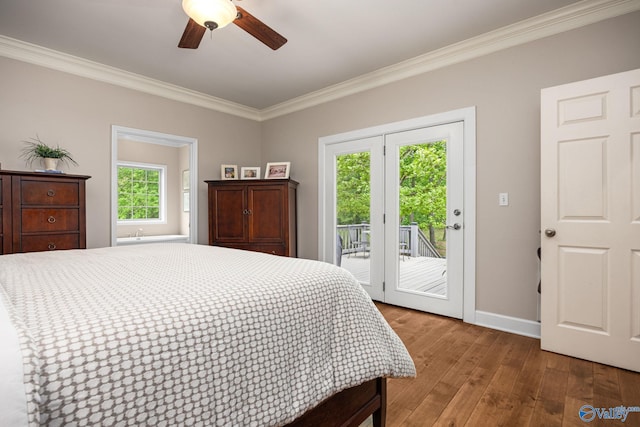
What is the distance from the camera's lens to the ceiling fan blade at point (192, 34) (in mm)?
1997

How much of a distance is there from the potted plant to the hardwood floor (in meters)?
3.30

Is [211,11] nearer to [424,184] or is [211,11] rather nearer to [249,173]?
[424,184]

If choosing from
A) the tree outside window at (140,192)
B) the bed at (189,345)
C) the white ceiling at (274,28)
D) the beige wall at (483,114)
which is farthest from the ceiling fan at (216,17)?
the tree outside window at (140,192)

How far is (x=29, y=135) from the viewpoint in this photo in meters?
2.85

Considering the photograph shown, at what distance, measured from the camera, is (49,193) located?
254 cm

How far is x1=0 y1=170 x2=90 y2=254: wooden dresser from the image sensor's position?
2.36 meters

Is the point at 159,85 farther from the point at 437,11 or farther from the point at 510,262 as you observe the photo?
the point at 510,262

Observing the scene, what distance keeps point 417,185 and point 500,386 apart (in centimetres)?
192

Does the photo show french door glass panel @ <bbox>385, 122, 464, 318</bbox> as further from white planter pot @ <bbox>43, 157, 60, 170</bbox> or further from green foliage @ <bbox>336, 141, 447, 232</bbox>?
white planter pot @ <bbox>43, 157, 60, 170</bbox>

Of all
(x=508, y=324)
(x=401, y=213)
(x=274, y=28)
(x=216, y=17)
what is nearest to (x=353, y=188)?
(x=401, y=213)

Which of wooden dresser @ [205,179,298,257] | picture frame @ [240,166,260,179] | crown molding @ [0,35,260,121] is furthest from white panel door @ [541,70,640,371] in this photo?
crown molding @ [0,35,260,121]

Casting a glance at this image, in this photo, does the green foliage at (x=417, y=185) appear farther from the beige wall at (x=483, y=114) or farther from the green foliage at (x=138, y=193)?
the green foliage at (x=138, y=193)

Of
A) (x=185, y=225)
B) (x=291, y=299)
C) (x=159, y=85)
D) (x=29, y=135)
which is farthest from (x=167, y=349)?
(x=185, y=225)

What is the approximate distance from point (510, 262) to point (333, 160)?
2.22 m
